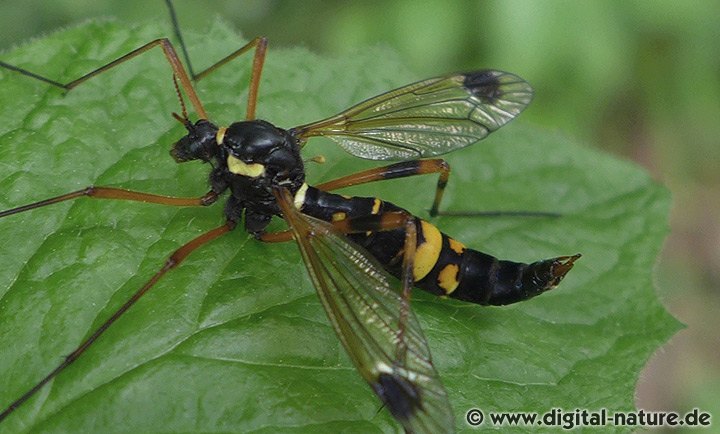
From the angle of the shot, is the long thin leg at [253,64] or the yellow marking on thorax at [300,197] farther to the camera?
the long thin leg at [253,64]

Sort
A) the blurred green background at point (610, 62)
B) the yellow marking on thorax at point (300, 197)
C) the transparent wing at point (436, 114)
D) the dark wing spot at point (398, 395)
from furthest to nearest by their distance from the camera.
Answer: the blurred green background at point (610, 62)
the transparent wing at point (436, 114)
the yellow marking on thorax at point (300, 197)
the dark wing spot at point (398, 395)

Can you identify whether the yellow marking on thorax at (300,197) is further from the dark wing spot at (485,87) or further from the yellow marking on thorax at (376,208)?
the dark wing spot at (485,87)

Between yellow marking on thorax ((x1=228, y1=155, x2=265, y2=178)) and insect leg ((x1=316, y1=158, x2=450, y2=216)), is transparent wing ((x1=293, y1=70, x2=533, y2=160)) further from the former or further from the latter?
yellow marking on thorax ((x1=228, y1=155, x2=265, y2=178))

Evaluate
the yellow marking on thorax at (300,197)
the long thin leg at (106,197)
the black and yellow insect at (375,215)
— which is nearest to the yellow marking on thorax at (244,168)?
the black and yellow insect at (375,215)

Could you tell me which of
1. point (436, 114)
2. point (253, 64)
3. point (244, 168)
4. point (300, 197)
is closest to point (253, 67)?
point (253, 64)

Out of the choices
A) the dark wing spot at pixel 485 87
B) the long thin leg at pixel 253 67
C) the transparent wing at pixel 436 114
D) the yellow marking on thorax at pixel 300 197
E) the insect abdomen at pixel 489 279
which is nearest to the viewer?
the insect abdomen at pixel 489 279

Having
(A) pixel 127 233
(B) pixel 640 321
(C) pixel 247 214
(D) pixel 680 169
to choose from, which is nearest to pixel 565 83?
(D) pixel 680 169

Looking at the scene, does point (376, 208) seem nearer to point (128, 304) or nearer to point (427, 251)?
point (427, 251)

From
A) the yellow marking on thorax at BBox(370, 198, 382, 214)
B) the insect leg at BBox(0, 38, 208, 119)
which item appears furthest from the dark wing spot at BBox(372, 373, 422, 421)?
the insect leg at BBox(0, 38, 208, 119)
